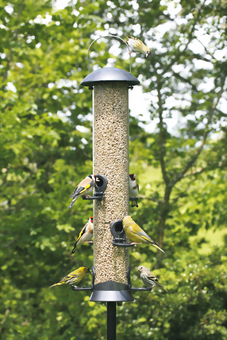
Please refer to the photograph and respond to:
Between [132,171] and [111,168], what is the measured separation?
357cm

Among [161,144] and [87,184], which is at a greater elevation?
[161,144]

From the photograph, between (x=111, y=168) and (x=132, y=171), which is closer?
(x=111, y=168)

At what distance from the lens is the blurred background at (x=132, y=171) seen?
21.6ft

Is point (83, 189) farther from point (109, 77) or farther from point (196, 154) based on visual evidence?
point (196, 154)

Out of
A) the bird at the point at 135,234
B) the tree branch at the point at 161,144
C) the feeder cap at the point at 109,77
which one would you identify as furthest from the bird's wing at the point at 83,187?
the tree branch at the point at 161,144

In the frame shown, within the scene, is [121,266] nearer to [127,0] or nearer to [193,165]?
[193,165]

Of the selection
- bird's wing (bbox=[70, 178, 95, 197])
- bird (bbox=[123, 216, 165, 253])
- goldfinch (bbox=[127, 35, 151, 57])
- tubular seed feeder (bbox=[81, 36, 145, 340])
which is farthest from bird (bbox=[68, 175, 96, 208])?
goldfinch (bbox=[127, 35, 151, 57])

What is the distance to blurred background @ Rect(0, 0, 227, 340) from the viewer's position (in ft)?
21.6

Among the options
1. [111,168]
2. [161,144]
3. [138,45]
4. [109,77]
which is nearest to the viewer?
[109,77]

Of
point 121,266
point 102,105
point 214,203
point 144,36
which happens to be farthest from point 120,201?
point 144,36

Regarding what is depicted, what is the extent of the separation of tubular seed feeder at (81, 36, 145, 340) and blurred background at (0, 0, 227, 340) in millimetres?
2400

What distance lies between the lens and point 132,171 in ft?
24.5

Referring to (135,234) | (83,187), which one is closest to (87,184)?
(83,187)

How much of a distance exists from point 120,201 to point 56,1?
191 inches
